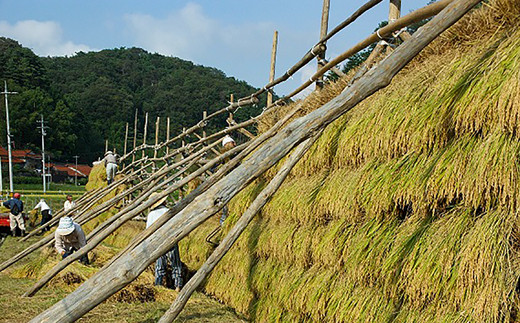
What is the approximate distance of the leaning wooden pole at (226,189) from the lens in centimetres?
238

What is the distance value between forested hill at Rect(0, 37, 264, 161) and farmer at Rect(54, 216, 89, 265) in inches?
1517

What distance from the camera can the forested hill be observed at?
5406cm

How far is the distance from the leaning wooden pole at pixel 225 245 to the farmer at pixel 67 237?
3944 mm

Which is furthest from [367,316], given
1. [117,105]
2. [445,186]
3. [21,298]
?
[117,105]

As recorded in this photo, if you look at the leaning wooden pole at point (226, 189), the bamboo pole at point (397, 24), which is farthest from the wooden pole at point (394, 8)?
the leaning wooden pole at point (226, 189)

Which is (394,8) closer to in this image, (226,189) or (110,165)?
(226,189)

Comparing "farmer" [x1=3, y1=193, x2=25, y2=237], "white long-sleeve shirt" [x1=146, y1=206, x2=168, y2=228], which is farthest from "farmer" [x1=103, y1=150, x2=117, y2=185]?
"white long-sleeve shirt" [x1=146, y1=206, x2=168, y2=228]

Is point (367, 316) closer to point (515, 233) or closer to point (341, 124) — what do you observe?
point (515, 233)

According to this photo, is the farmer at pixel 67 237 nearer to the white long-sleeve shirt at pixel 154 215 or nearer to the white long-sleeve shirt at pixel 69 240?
the white long-sleeve shirt at pixel 69 240

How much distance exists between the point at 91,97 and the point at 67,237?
2537 inches

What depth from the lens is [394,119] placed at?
129 inches

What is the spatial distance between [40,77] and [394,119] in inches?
2746

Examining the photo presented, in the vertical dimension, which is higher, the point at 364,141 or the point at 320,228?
the point at 364,141

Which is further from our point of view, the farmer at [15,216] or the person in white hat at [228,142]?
the farmer at [15,216]
